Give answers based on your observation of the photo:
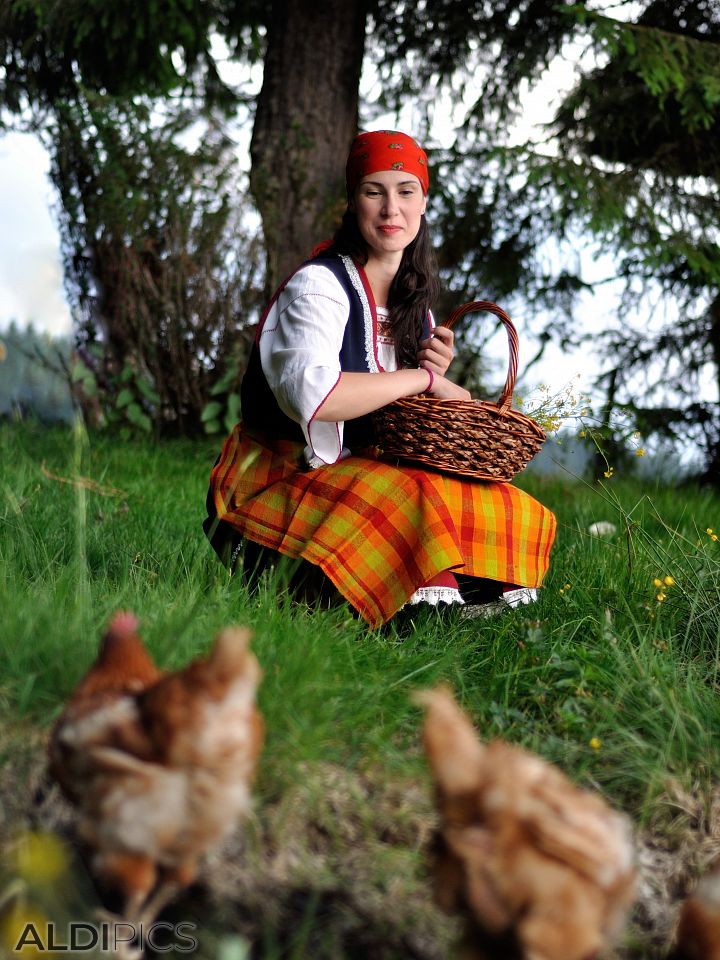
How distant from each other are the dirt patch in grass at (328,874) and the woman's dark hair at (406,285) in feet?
4.76

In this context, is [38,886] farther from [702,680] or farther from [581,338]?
[581,338]

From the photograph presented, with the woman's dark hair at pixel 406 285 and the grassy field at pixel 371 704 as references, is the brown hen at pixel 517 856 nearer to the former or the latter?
the grassy field at pixel 371 704

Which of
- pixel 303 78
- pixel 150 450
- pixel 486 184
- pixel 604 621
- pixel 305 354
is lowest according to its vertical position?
pixel 150 450

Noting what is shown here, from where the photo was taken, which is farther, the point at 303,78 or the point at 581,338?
the point at 581,338

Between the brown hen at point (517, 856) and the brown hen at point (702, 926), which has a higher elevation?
the brown hen at point (517, 856)

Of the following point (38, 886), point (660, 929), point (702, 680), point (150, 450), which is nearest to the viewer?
point (38, 886)

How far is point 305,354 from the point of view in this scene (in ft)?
8.05

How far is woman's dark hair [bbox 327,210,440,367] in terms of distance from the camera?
2826 millimetres

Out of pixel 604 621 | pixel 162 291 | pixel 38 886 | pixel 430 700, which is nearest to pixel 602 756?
pixel 604 621

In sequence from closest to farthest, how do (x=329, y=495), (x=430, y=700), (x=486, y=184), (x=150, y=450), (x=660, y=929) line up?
(x=430, y=700) → (x=660, y=929) → (x=329, y=495) → (x=150, y=450) → (x=486, y=184)

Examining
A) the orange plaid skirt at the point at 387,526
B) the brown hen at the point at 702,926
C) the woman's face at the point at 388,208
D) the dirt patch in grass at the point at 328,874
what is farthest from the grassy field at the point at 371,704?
the woman's face at the point at 388,208

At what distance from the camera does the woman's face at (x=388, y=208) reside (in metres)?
2.69

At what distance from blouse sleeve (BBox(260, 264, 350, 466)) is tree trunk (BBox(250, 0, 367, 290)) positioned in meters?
3.46

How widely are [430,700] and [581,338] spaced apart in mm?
6034
